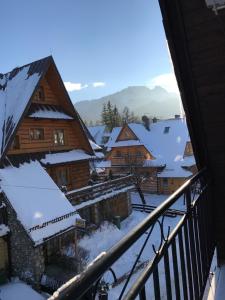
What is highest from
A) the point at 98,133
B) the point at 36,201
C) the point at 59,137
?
the point at 98,133

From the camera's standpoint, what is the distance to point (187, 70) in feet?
10.3

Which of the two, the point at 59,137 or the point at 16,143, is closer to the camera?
the point at 16,143

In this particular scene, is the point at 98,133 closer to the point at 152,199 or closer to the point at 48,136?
the point at 152,199

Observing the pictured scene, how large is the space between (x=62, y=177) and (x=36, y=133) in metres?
2.90

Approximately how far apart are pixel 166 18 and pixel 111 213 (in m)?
17.9

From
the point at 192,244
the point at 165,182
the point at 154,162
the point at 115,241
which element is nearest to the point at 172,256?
the point at 192,244

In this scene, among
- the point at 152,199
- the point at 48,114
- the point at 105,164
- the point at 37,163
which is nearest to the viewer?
the point at 37,163

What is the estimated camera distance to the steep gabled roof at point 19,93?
13.3 metres

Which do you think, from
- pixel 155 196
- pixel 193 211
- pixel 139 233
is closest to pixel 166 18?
pixel 193 211

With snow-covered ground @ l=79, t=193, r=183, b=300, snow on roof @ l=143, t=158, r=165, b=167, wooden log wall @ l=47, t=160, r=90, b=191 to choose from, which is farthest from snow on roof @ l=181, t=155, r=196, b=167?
wooden log wall @ l=47, t=160, r=90, b=191

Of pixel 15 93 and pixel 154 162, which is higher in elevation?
pixel 15 93

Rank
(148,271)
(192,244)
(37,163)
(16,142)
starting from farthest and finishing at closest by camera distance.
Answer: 1. (37,163)
2. (16,142)
3. (192,244)
4. (148,271)

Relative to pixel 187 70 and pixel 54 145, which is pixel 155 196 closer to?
pixel 54 145

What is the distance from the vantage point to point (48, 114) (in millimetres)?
15258
